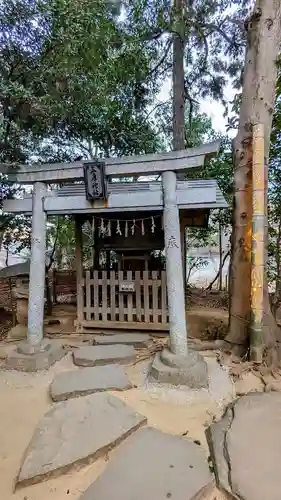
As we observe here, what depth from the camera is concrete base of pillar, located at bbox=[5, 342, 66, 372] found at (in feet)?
11.2

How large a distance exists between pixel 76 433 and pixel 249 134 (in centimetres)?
377

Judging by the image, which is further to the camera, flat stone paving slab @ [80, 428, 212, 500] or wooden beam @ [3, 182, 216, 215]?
wooden beam @ [3, 182, 216, 215]

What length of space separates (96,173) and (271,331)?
2.97 meters

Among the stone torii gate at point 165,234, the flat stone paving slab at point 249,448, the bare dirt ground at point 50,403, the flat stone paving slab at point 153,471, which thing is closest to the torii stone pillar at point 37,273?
the stone torii gate at point 165,234

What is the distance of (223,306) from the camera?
23.5 feet

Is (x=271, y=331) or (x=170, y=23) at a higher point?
(x=170, y=23)

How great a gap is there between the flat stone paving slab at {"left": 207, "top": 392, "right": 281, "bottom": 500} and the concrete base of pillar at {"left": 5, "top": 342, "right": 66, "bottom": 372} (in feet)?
6.74

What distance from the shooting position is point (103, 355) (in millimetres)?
3656

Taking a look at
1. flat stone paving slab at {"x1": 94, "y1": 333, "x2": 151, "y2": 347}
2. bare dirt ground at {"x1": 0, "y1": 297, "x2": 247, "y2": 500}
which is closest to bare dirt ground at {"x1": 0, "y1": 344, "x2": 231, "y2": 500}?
bare dirt ground at {"x1": 0, "y1": 297, "x2": 247, "y2": 500}

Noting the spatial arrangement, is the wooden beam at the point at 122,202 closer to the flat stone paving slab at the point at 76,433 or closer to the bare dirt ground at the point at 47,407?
the bare dirt ground at the point at 47,407

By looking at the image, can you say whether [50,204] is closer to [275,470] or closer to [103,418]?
[103,418]

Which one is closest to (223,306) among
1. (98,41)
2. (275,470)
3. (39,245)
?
(39,245)

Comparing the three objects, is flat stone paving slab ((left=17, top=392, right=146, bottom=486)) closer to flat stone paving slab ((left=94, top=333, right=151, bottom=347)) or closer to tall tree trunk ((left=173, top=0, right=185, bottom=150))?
flat stone paving slab ((left=94, top=333, right=151, bottom=347))

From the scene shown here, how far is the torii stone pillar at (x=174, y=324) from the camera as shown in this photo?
10.0 ft
